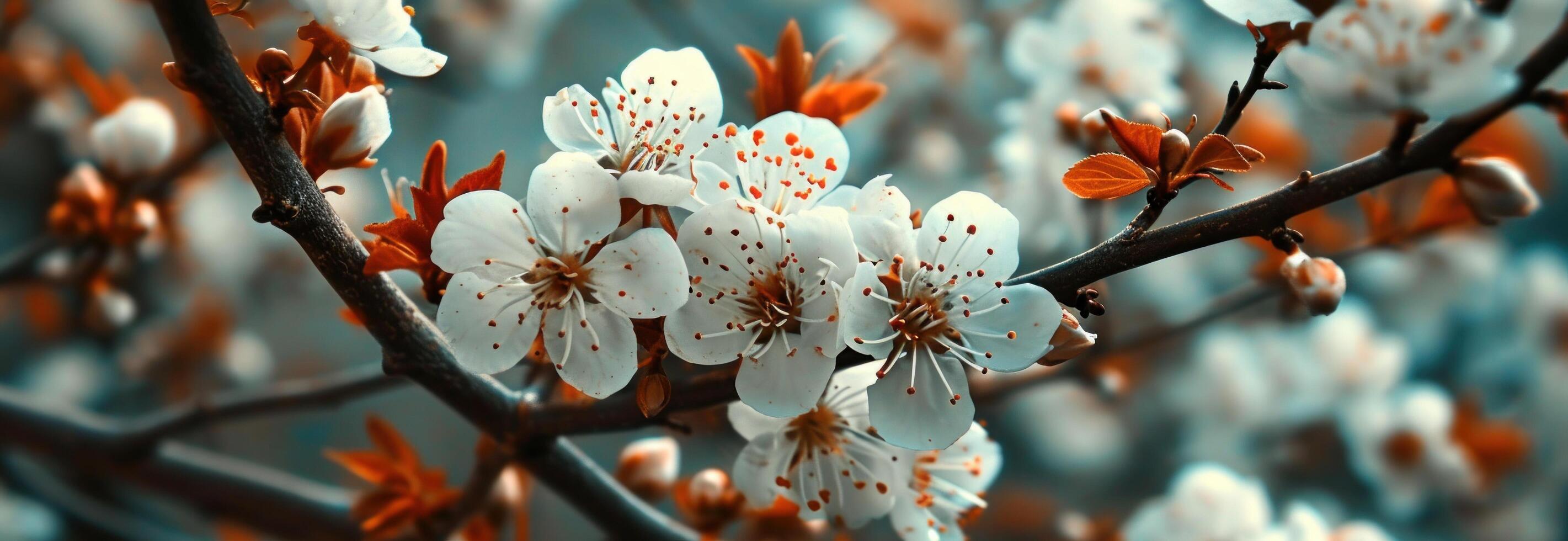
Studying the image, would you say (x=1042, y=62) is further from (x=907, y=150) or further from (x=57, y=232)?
(x=57, y=232)

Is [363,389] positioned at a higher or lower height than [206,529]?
higher

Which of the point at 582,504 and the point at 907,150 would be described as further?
the point at 907,150

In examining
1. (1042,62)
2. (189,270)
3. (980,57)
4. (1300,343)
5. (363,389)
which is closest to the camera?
(363,389)

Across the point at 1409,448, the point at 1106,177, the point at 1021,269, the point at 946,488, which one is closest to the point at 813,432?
A: the point at 946,488

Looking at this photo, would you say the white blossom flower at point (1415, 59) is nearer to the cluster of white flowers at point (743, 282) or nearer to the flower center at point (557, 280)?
the cluster of white flowers at point (743, 282)

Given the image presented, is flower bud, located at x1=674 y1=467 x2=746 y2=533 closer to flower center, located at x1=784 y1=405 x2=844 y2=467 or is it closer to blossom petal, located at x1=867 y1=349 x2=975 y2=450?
flower center, located at x1=784 y1=405 x2=844 y2=467

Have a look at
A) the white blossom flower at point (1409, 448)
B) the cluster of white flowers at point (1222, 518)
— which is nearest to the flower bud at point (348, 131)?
the cluster of white flowers at point (1222, 518)

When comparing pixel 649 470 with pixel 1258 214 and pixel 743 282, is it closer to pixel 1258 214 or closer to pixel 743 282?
pixel 743 282

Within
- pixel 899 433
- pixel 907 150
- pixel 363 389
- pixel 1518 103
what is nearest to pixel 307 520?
pixel 363 389
